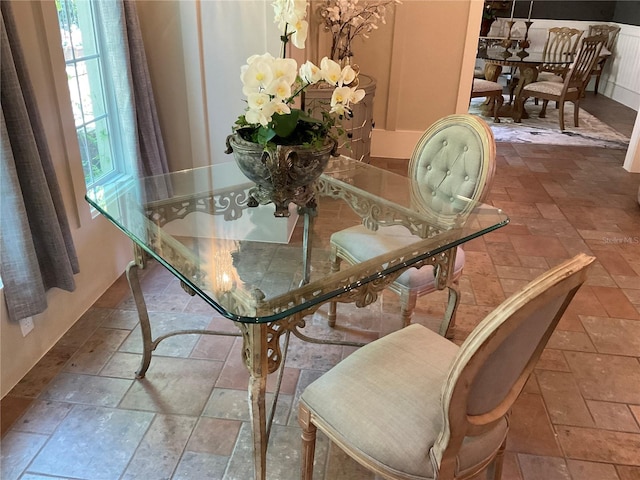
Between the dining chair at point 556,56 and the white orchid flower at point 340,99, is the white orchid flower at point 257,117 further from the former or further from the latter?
the dining chair at point 556,56

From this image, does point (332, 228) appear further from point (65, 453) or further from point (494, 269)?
point (494, 269)

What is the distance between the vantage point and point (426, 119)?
4.93 m

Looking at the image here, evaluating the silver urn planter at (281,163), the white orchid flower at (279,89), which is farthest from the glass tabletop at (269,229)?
the white orchid flower at (279,89)

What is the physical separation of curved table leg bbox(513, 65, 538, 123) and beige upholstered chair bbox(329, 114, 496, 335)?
478 centimetres

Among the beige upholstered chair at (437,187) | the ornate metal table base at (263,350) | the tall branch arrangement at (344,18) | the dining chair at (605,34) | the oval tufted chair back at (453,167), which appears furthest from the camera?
the dining chair at (605,34)

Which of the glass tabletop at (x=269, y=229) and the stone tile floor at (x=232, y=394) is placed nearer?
the glass tabletop at (x=269, y=229)

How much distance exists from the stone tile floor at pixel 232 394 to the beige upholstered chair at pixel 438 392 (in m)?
0.40

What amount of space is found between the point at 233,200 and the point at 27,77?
88cm

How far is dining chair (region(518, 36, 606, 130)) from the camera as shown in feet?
18.6

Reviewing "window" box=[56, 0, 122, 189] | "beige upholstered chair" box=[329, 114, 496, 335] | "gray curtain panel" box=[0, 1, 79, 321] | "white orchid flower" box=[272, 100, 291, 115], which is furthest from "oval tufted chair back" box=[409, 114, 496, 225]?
"window" box=[56, 0, 122, 189]

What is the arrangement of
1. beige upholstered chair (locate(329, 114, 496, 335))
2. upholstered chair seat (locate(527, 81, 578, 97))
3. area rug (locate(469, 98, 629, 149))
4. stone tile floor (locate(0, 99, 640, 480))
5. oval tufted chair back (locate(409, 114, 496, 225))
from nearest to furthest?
stone tile floor (locate(0, 99, 640, 480)) < beige upholstered chair (locate(329, 114, 496, 335)) < oval tufted chair back (locate(409, 114, 496, 225)) < area rug (locate(469, 98, 629, 149)) < upholstered chair seat (locate(527, 81, 578, 97))

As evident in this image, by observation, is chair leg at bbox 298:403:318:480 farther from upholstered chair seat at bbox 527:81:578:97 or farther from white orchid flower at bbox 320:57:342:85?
upholstered chair seat at bbox 527:81:578:97

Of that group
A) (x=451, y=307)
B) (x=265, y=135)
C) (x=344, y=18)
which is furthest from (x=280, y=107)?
(x=344, y=18)

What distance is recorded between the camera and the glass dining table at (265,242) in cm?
138
